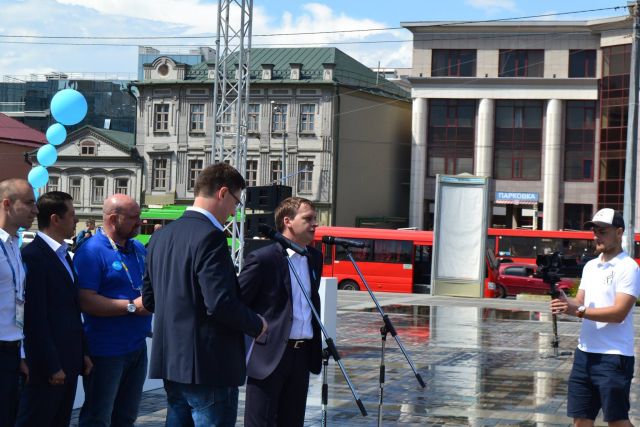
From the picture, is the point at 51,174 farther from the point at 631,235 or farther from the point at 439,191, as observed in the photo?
the point at 631,235

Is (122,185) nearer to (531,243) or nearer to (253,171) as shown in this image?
(253,171)

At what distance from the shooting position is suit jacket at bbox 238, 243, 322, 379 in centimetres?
665

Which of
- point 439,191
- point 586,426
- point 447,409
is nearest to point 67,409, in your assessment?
point 586,426

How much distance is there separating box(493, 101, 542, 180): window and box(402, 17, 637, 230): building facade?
62 mm

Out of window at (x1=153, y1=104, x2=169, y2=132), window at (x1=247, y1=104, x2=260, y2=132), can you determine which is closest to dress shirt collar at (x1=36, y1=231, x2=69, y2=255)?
window at (x1=247, y1=104, x2=260, y2=132)

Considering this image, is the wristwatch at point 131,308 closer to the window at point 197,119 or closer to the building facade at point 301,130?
the building facade at point 301,130

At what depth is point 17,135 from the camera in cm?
5166

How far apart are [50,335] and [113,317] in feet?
2.04

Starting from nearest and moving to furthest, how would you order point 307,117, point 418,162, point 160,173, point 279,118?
point 418,162
point 307,117
point 279,118
point 160,173

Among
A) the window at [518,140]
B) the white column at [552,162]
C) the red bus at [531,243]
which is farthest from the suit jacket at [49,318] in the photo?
the window at [518,140]

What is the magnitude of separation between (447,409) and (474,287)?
2527cm

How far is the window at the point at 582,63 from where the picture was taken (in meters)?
63.7

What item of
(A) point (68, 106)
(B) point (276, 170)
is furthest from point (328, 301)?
(B) point (276, 170)

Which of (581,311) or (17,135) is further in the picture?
(17,135)
